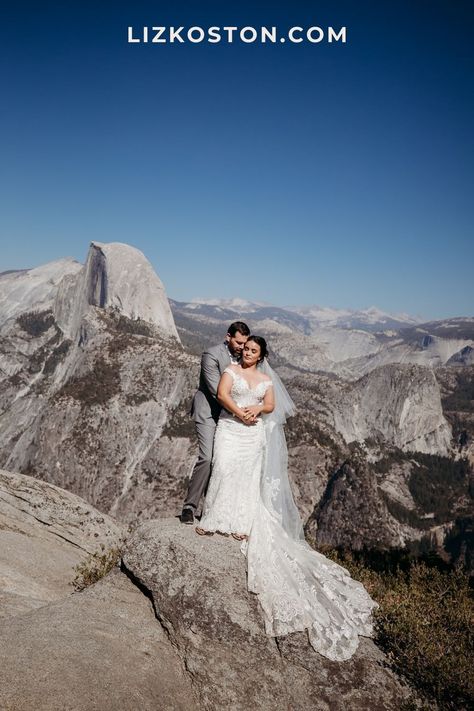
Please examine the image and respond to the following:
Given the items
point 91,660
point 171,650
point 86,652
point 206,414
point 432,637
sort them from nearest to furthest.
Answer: point 91,660 → point 86,652 → point 171,650 → point 432,637 → point 206,414

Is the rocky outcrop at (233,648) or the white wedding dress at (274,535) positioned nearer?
the rocky outcrop at (233,648)

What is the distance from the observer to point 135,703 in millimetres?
4746

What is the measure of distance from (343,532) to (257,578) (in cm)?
9850

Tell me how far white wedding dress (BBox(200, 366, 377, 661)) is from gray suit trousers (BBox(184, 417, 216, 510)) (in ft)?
0.84

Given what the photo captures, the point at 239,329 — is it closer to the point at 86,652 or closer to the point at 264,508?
the point at 264,508

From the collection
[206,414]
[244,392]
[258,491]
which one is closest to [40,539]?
[206,414]

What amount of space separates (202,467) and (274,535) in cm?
179

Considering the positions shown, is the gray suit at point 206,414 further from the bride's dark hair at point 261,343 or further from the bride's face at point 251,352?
the bride's dark hair at point 261,343

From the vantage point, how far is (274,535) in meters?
7.67

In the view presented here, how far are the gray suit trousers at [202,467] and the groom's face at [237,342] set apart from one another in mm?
1531

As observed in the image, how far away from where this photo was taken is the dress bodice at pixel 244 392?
811 cm

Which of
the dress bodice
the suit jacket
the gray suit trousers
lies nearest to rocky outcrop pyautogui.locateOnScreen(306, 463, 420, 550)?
the gray suit trousers

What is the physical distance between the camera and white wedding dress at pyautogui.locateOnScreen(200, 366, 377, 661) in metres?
6.59

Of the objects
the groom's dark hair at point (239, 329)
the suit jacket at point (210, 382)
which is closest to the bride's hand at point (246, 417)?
the suit jacket at point (210, 382)
